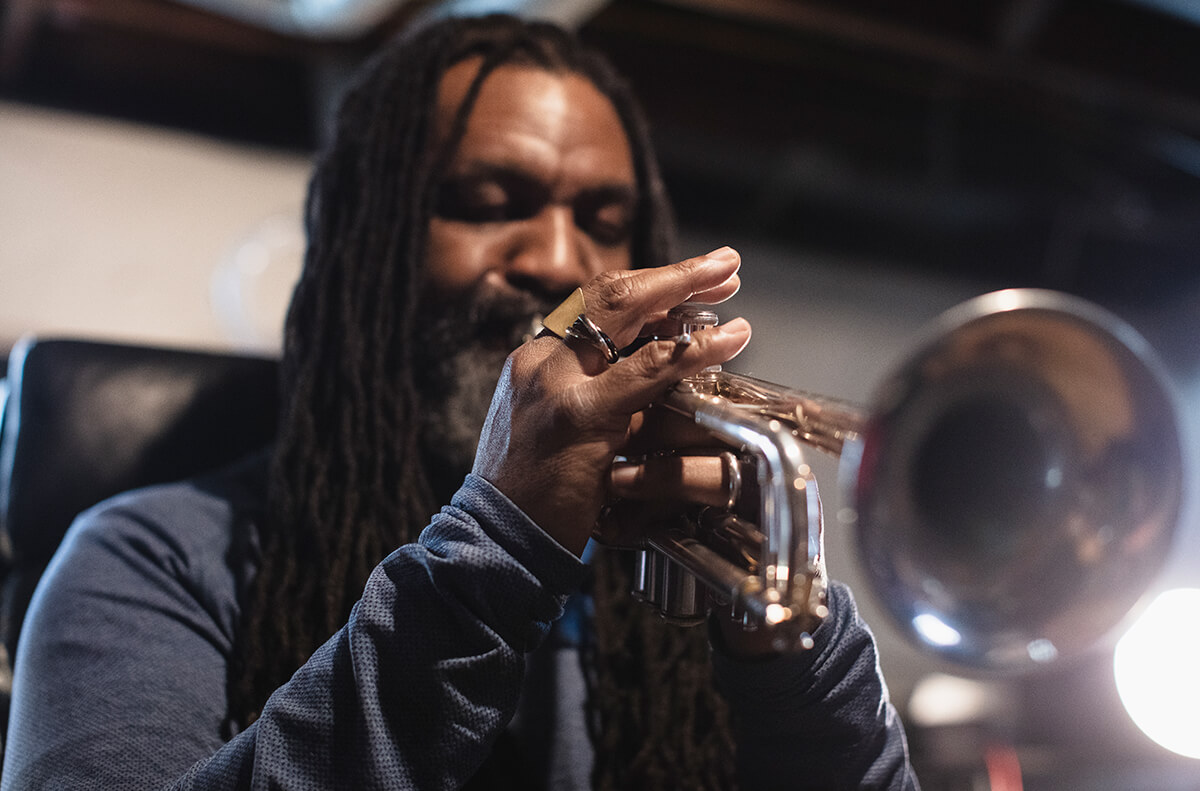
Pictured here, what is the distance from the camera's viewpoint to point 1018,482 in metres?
0.86

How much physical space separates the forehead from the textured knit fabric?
69cm

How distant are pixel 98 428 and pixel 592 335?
3.63 feet

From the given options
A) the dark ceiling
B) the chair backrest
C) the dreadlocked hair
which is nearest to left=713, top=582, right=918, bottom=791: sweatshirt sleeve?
the dreadlocked hair

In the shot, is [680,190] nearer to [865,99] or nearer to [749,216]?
[749,216]

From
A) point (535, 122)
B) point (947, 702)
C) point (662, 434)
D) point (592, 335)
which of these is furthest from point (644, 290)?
point (947, 702)

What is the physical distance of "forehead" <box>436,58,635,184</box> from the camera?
1.45 m

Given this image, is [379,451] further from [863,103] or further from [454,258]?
[863,103]

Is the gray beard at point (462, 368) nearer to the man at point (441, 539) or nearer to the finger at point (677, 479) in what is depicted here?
the man at point (441, 539)

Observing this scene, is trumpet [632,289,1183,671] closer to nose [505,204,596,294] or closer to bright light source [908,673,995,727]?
nose [505,204,596,294]

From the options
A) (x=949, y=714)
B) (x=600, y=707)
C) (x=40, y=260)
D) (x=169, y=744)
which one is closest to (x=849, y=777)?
(x=600, y=707)

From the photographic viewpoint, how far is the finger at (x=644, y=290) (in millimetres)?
909

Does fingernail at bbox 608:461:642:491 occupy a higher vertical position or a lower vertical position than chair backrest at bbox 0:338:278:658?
higher

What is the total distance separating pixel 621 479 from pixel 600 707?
50 cm

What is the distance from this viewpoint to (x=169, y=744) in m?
0.98
